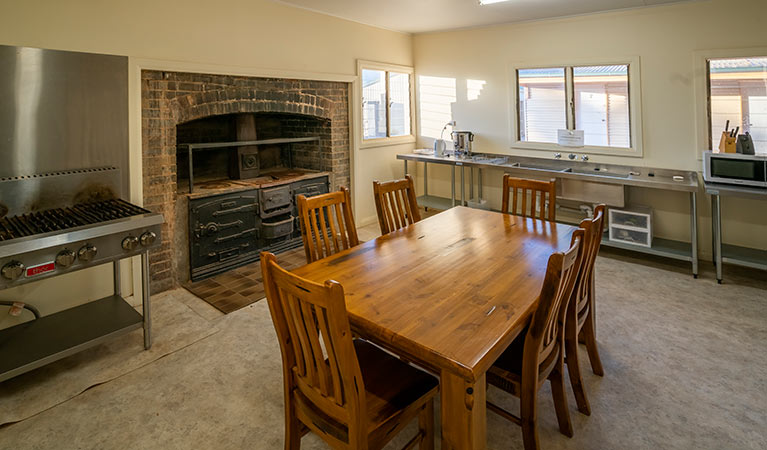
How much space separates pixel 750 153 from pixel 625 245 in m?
1.22

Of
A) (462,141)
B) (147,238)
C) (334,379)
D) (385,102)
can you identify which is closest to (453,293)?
(334,379)

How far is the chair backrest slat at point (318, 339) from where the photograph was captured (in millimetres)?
1244

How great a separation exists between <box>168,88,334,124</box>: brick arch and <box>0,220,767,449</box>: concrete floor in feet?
5.66

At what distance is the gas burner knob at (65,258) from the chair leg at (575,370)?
8.45 feet

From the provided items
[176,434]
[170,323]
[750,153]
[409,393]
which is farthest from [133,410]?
[750,153]

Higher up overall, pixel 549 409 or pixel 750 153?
pixel 750 153

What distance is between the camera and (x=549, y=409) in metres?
2.09

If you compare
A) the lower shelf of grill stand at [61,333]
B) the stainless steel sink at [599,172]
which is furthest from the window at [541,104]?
the lower shelf of grill stand at [61,333]

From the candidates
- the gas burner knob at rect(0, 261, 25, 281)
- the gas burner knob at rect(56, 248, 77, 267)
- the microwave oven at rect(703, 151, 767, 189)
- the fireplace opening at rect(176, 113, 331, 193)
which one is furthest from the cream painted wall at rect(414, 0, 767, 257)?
the gas burner knob at rect(0, 261, 25, 281)

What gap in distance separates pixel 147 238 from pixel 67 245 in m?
0.39

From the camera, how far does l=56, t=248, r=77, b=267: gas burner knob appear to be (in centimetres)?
217

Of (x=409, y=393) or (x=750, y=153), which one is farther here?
(x=750, y=153)

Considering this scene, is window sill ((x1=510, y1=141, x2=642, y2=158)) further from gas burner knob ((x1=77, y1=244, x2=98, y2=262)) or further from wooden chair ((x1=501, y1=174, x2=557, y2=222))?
gas burner knob ((x1=77, y1=244, x2=98, y2=262))

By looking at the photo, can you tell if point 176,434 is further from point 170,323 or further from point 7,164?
point 7,164
